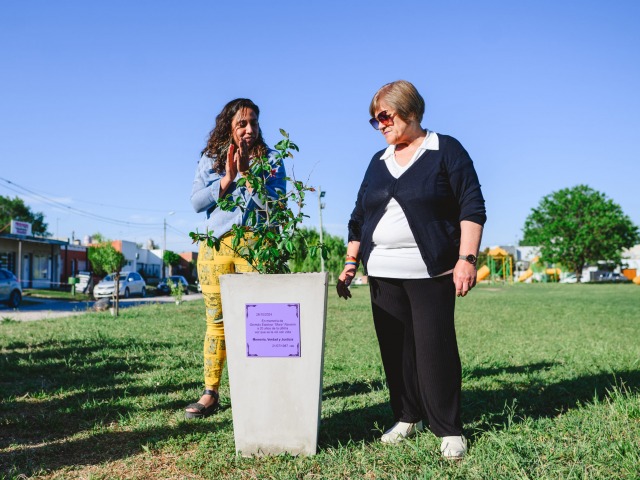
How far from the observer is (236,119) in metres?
3.48

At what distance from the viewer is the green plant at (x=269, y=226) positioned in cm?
292

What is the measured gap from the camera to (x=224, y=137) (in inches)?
140

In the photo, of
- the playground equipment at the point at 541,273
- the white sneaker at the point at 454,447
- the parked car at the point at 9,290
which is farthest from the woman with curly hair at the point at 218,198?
the playground equipment at the point at 541,273

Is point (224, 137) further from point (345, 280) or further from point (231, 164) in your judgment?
point (345, 280)

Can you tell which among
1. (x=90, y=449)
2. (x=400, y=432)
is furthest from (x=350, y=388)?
(x=90, y=449)

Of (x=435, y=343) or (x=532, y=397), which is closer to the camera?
(x=435, y=343)

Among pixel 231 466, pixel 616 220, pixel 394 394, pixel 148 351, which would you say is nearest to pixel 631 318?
pixel 148 351

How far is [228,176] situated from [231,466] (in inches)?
59.3

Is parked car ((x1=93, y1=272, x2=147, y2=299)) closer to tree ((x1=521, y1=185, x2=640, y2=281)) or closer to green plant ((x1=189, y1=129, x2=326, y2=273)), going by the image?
green plant ((x1=189, y1=129, x2=326, y2=273))

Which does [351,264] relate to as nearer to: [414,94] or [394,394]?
[394,394]

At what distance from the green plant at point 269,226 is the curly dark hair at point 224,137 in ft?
1.32

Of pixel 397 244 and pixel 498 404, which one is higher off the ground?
pixel 397 244

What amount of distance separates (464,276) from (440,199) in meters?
0.39

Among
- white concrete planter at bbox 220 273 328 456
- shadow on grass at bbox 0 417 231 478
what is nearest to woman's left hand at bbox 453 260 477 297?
white concrete planter at bbox 220 273 328 456
